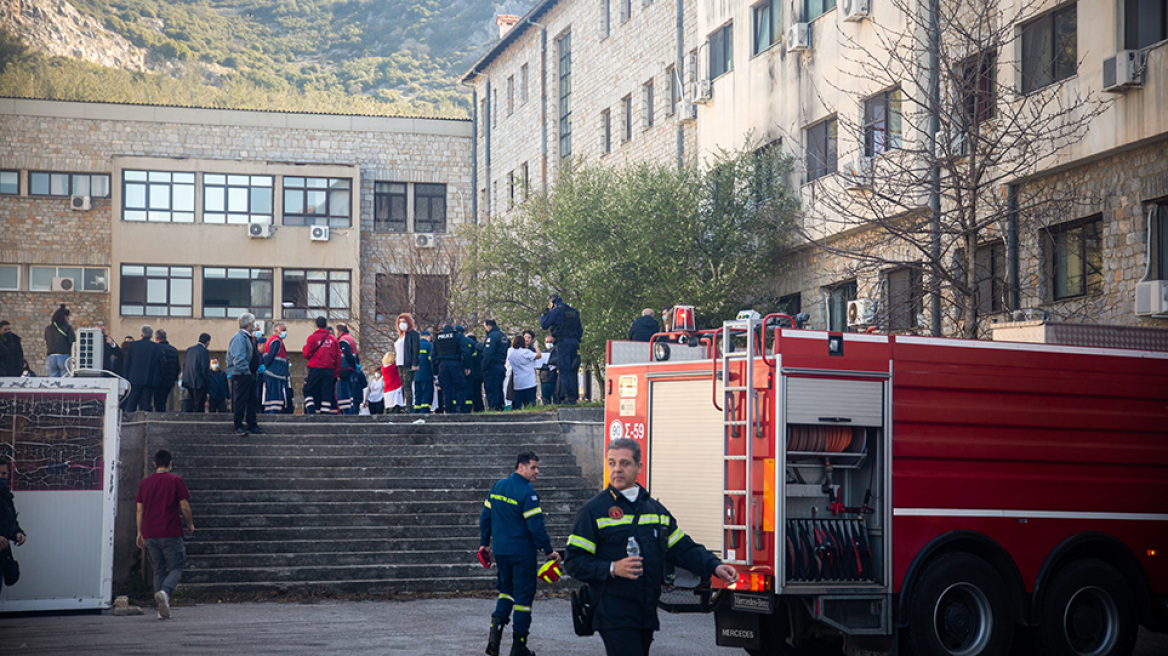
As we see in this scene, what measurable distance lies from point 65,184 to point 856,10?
34709 millimetres

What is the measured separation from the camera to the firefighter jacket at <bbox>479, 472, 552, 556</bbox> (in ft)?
34.8

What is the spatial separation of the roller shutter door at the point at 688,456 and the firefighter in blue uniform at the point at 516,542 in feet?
3.91

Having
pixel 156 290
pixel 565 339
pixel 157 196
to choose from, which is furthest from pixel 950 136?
pixel 157 196

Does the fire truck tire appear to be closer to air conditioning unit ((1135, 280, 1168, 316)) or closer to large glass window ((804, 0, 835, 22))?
air conditioning unit ((1135, 280, 1168, 316))

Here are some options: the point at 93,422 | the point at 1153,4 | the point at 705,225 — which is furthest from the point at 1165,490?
the point at 705,225

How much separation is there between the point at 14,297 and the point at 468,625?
3988 cm

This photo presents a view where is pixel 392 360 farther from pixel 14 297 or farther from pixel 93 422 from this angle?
pixel 14 297

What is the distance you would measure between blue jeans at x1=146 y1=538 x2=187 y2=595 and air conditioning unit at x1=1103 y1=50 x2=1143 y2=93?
13.4 m

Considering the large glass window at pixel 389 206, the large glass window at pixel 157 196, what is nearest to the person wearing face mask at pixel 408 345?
the large glass window at pixel 157 196

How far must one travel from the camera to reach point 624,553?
22.7 feet

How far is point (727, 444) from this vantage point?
33.3 feet

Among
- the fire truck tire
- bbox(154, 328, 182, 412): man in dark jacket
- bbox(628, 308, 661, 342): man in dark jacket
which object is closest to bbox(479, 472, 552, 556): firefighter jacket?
the fire truck tire

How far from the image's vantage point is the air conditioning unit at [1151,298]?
17.4 metres

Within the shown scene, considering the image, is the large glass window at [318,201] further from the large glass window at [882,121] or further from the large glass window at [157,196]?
the large glass window at [882,121]
